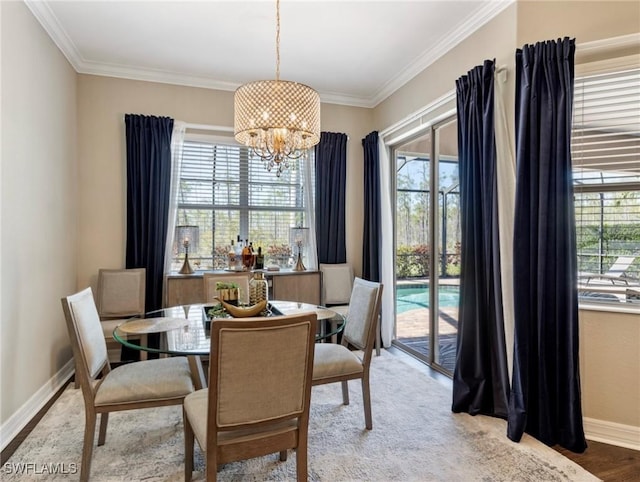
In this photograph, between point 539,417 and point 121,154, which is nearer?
point 539,417

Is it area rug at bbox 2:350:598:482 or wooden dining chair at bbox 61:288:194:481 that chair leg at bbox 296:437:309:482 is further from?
wooden dining chair at bbox 61:288:194:481

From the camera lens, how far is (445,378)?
330 centimetres

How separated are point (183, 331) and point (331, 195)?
2.57m

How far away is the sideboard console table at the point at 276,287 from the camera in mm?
3691

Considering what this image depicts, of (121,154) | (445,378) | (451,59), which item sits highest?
(451,59)

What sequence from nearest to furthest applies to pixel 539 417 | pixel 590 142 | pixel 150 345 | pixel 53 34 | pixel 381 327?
pixel 150 345, pixel 539 417, pixel 590 142, pixel 53 34, pixel 381 327

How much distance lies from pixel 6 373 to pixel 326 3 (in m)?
3.26

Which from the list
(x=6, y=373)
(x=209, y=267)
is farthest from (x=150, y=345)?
(x=209, y=267)

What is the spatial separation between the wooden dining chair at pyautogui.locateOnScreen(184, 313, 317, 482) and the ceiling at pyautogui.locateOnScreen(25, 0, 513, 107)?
2.35 metres

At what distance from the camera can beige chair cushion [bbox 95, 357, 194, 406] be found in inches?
76.3

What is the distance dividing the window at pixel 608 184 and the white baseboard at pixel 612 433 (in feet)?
2.48

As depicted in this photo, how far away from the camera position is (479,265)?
2656mm

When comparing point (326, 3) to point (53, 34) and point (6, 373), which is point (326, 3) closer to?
point (53, 34)

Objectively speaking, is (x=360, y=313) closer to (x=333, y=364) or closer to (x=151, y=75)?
(x=333, y=364)
